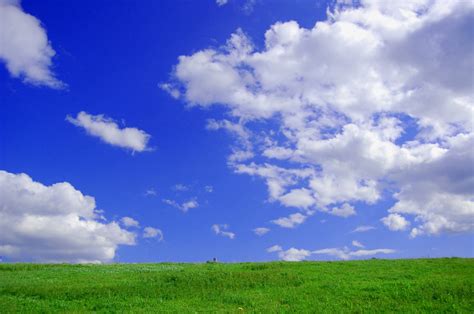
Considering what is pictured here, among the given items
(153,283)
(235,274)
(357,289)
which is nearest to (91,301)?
(153,283)

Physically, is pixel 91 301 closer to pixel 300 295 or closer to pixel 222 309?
pixel 222 309

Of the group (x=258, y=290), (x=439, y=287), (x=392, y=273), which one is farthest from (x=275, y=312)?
(x=392, y=273)

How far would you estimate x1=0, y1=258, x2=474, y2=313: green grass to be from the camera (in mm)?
23109

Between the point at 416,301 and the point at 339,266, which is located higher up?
the point at 339,266

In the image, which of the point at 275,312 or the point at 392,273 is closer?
the point at 275,312

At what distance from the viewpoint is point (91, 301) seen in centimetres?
2656

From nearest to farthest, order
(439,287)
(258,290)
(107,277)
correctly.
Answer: (439,287) < (258,290) < (107,277)

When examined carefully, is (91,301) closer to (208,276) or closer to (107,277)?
(208,276)

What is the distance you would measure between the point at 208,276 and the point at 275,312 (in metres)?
11.7

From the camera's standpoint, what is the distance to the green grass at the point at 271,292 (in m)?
23.1

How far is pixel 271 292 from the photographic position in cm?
2752

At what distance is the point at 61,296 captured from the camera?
2836 cm

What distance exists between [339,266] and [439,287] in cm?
1426

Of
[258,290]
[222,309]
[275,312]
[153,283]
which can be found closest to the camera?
[275,312]
